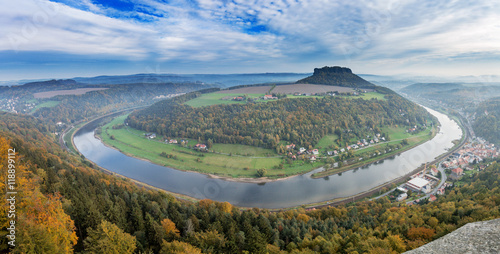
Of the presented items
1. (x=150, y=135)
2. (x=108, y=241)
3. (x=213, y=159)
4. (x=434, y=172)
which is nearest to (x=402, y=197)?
(x=434, y=172)

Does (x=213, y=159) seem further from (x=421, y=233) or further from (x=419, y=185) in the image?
(x=421, y=233)

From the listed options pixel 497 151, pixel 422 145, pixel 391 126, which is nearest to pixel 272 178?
pixel 422 145

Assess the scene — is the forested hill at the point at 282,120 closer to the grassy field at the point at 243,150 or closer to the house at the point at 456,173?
the grassy field at the point at 243,150

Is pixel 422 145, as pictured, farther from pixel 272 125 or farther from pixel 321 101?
pixel 272 125

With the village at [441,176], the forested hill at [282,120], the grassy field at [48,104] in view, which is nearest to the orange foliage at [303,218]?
the village at [441,176]

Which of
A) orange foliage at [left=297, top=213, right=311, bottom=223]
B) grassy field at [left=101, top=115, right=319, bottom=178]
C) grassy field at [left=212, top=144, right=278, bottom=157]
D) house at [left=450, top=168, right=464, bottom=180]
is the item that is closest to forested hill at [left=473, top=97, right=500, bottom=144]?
house at [left=450, top=168, right=464, bottom=180]
